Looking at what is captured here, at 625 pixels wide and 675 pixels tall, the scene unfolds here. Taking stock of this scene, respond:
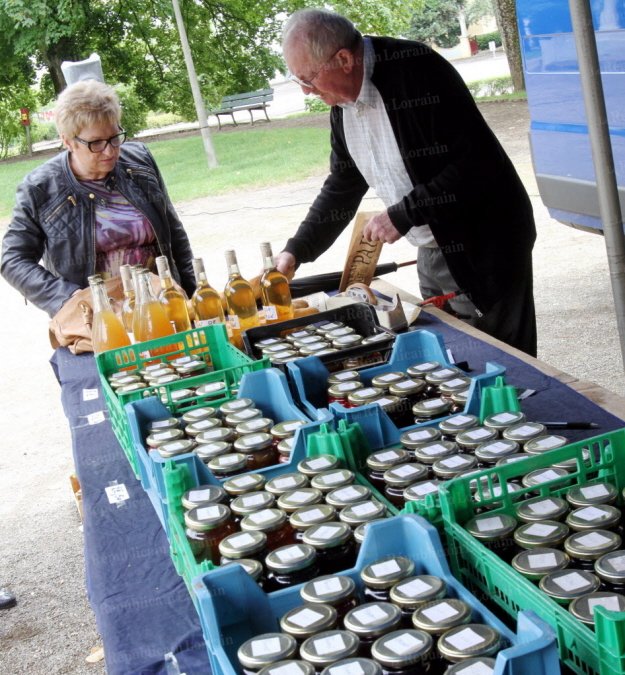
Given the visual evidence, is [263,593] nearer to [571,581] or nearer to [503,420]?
[571,581]

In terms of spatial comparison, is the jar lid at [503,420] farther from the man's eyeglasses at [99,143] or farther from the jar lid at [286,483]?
the man's eyeglasses at [99,143]

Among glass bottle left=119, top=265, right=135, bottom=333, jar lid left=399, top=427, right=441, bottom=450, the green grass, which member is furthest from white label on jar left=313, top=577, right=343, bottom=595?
the green grass

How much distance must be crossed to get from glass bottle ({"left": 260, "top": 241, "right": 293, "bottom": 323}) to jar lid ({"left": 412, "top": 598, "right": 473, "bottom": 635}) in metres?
2.33

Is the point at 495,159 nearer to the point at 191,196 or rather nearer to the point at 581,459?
the point at 581,459

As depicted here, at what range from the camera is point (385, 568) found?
148 centimetres

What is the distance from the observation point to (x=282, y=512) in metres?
1.76

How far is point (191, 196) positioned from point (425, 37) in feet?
84.1

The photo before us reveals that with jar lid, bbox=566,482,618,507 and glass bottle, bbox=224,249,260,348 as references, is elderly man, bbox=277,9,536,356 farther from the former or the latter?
jar lid, bbox=566,482,618,507

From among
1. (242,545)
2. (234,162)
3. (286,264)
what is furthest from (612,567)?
(234,162)

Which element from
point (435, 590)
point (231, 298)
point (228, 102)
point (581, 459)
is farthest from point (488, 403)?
point (228, 102)

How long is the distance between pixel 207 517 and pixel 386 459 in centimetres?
40

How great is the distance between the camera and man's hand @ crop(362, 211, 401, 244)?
3617mm

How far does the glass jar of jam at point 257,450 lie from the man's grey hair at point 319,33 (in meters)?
1.88

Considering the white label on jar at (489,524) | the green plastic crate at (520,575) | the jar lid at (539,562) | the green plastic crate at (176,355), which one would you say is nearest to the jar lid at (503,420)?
the green plastic crate at (520,575)
